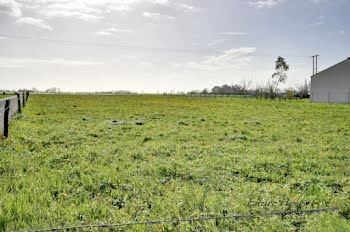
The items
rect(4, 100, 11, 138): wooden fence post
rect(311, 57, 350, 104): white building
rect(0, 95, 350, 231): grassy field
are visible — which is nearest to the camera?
rect(0, 95, 350, 231): grassy field

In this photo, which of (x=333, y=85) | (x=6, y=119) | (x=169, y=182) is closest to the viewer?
(x=169, y=182)

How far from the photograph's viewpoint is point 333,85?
146ft

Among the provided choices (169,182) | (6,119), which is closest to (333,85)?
(169,182)

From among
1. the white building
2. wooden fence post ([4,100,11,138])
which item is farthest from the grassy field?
the white building

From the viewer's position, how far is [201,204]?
4.01 m

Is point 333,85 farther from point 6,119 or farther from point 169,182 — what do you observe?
point 6,119

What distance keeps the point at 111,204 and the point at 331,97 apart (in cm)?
4888

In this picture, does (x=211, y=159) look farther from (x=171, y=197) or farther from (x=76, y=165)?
(x=76, y=165)

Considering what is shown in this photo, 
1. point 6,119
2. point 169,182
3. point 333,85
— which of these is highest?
point 333,85

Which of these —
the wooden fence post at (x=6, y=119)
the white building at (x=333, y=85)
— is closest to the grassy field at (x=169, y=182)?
the wooden fence post at (x=6, y=119)

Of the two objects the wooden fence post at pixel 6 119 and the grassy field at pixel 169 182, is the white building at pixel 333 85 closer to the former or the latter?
the grassy field at pixel 169 182

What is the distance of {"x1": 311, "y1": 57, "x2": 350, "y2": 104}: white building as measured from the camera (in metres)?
42.6

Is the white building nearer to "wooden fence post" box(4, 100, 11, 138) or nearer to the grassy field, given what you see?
the grassy field

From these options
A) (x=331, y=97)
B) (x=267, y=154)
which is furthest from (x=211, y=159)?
(x=331, y=97)
